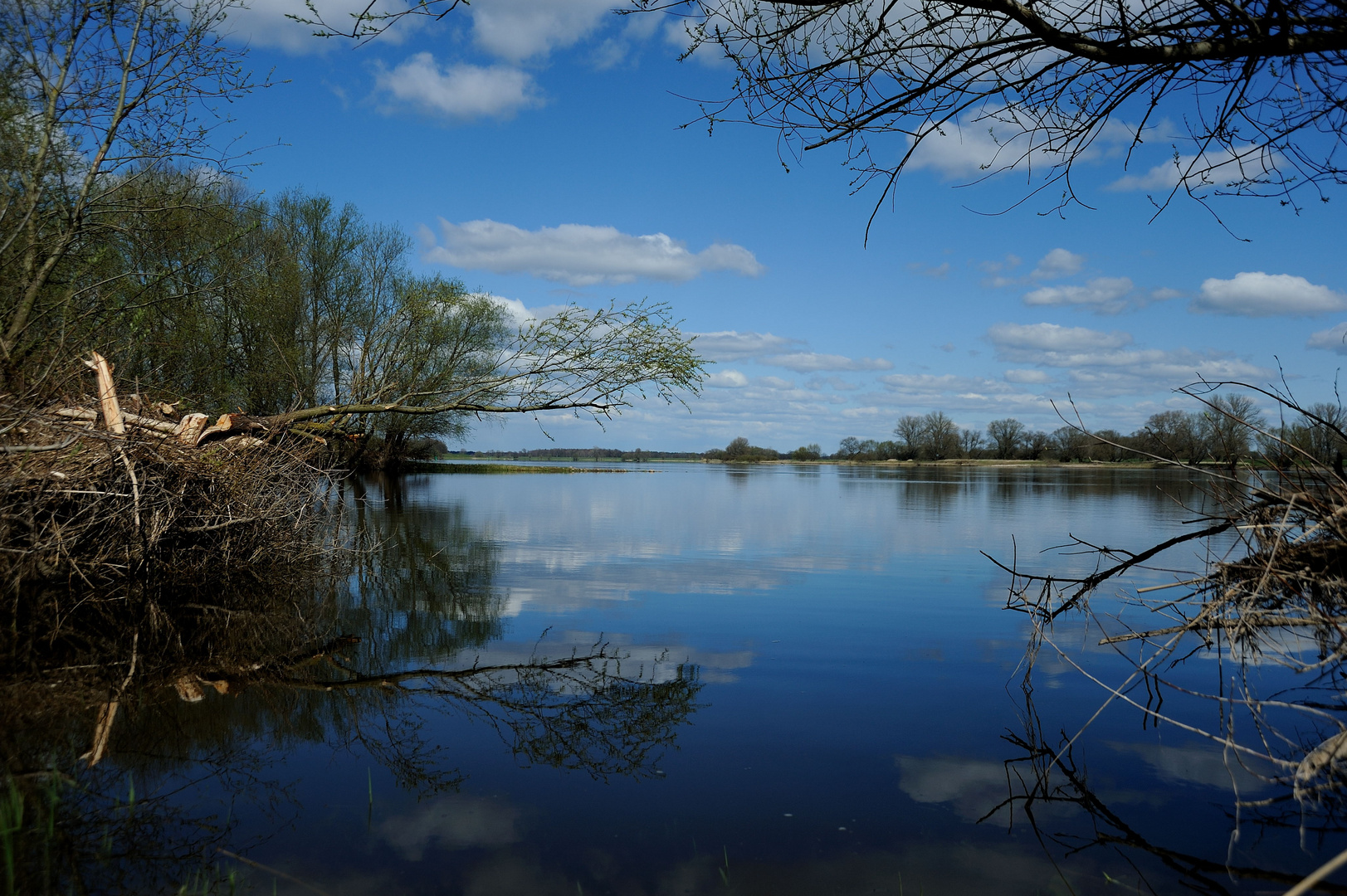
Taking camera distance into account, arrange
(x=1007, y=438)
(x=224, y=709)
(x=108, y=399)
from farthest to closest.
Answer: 1. (x=1007, y=438)
2. (x=108, y=399)
3. (x=224, y=709)

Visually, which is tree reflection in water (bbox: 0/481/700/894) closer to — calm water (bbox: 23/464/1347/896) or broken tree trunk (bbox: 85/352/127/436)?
calm water (bbox: 23/464/1347/896)

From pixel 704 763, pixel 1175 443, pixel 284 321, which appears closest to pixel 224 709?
pixel 704 763

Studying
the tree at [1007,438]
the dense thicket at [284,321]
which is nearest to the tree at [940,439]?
the tree at [1007,438]

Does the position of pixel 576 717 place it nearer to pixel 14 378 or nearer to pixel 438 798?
pixel 438 798

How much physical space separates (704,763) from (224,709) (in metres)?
2.93

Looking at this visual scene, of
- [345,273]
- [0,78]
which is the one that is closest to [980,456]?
[345,273]

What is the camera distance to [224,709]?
4871mm

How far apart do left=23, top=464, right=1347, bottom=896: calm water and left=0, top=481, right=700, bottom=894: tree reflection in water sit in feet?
0.11

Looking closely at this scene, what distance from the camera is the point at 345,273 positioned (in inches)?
1241

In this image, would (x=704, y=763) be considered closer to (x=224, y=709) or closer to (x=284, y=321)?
(x=224, y=709)

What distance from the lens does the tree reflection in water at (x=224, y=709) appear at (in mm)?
3334

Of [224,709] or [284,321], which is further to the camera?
[284,321]

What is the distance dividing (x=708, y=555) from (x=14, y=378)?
8545 millimetres

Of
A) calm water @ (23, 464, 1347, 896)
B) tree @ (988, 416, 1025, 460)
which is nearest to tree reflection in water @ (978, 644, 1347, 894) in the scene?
calm water @ (23, 464, 1347, 896)
